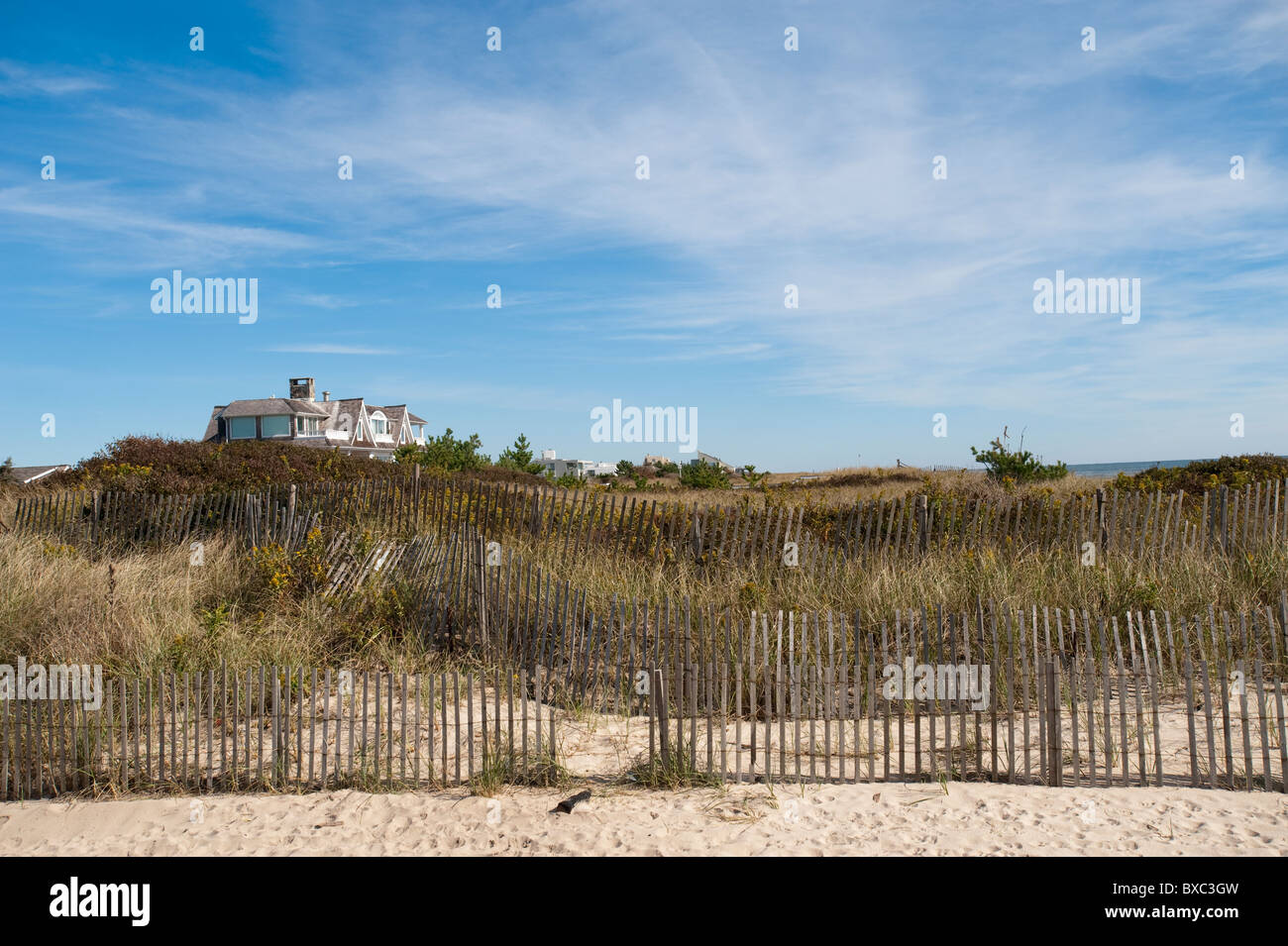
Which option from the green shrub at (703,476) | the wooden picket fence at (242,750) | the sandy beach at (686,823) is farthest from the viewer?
the green shrub at (703,476)

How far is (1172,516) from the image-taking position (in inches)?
399

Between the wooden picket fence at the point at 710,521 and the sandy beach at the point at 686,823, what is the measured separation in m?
4.35

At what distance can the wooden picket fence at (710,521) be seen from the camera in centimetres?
998

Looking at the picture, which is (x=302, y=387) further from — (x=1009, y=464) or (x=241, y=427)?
(x=1009, y=464)

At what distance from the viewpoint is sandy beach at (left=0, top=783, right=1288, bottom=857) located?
439 centimetres

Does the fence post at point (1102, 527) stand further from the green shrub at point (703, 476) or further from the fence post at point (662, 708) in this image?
the green shrub at point (703, 476)

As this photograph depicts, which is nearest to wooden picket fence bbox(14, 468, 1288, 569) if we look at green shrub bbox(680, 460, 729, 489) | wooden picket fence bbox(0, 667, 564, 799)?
wooden picket fence bbox(0, 667, 564, 799)

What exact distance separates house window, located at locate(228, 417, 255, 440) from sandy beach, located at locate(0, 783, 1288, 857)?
47.2 m

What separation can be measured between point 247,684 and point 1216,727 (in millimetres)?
6491

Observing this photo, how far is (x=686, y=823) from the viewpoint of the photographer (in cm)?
466

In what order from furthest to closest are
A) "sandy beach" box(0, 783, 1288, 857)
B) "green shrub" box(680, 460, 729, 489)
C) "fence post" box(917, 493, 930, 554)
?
"green shrub" box(680, 460, 729, 489), "fence post" box(917, 493, 930, 554), "sandy beach" box(0, 783, 1288, 857)

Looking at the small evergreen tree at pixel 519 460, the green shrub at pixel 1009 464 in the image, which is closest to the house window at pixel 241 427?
the small evergreen tree at pixel 519 460

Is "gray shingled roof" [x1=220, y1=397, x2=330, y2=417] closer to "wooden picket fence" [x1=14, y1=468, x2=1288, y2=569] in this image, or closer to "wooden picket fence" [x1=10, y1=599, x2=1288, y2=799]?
"wooden picket fence" [x1=14, y1=468, x2=1288, y2=569]
